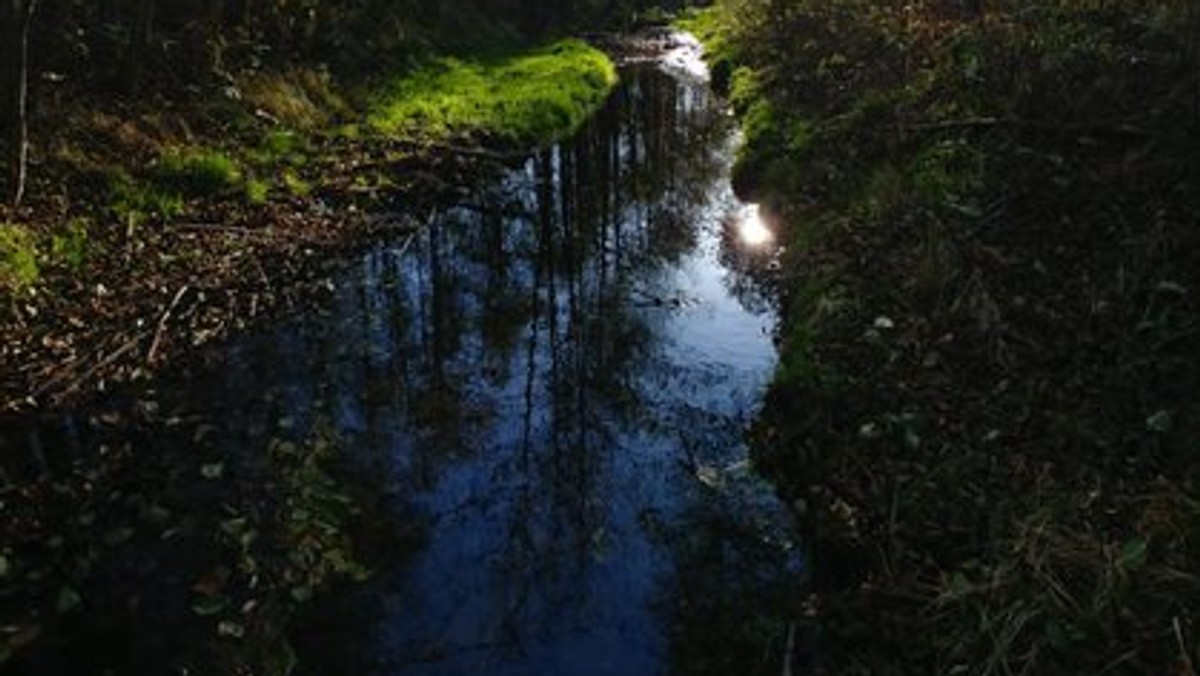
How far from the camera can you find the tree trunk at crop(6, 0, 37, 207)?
12.9 meters

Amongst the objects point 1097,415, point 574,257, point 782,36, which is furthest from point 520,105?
point 1097,415

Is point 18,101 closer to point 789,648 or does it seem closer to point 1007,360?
point 789,648

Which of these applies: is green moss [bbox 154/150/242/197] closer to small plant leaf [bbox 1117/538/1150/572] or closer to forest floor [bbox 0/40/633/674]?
forest floor [bbox 0/40/633/674]

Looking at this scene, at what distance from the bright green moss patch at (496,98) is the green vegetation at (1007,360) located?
23.0ft

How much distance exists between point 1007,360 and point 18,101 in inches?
437

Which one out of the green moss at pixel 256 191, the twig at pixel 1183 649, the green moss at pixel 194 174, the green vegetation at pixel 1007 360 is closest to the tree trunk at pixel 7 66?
the green moss at pixel 194 174

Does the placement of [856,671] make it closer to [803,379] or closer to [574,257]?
[803,379]

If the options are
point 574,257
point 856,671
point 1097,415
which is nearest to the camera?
point 856,671

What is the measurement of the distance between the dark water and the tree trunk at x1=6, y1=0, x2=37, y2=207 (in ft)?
12.4

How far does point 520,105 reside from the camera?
78.3 ft

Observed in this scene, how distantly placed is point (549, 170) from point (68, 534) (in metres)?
13.6

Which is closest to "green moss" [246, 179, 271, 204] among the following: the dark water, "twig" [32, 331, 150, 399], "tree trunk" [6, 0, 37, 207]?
the dark water

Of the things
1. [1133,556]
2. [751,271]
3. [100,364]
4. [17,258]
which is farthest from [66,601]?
[751,271]

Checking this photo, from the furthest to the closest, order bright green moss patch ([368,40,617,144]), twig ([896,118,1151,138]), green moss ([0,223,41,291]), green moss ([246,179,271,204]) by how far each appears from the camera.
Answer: bright green moss patch ([368,40,617,144]) < green moss ([246,179,271,204]) < twig ([896,118,1151,138]) < green moss ([0,223,41,291])
